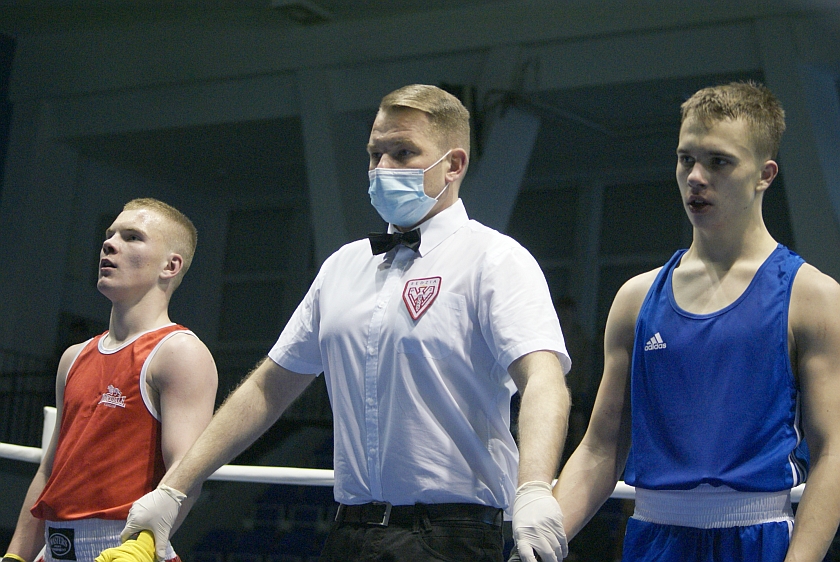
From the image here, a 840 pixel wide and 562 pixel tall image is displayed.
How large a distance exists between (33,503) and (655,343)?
193 centimetres

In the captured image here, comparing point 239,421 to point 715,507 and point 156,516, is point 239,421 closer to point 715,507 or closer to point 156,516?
point 156,516

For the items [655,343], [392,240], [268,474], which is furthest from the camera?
[268,474]

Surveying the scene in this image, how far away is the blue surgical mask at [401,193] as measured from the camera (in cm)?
234

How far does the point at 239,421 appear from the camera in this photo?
2.46m

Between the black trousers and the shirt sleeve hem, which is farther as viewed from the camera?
the shirt sleeve hem

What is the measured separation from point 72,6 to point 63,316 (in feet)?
14.4

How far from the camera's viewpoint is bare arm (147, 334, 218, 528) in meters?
2.73

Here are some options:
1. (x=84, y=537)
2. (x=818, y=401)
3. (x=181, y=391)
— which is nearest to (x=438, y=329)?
(x=818, y=401)

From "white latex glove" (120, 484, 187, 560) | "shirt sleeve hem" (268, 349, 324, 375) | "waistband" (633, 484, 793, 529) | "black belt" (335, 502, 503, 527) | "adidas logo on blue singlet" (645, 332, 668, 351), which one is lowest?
"white latex glove" (120, 484, 187, 560)

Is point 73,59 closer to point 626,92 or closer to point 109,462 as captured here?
point 626,92

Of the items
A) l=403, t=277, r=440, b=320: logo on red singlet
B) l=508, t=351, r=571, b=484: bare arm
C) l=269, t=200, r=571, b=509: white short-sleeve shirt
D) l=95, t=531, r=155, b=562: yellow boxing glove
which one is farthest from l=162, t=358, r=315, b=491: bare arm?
l=508, t=351, r=571, b=484: bare arm

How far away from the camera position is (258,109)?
12.1 m

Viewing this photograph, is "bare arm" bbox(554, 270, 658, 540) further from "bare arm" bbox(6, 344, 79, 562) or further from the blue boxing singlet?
"bare arm" bbox(6, 344, 79, 562)

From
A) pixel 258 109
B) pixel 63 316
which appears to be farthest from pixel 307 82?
pixel 63 316
